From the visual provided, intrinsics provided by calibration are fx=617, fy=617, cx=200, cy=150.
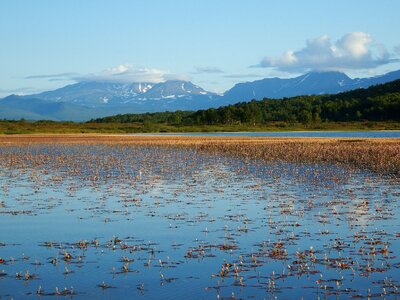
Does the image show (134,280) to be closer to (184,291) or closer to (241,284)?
(184,291)

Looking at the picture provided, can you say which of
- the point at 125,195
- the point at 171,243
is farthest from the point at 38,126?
the point at 171,243

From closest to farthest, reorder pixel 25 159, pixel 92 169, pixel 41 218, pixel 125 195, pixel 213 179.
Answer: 1. pixel 41 218
2. pixel 125 195
3. pixel 213 179
4. pixel 92 169
5. pixel 25 159

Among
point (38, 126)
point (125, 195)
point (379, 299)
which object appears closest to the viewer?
point (379, 299)

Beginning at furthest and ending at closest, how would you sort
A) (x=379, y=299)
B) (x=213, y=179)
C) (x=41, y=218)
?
(x=213, y=179), (x=41, y=218), (x=379, y=299)

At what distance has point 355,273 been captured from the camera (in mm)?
16594

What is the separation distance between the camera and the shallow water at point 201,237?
15.7 meters

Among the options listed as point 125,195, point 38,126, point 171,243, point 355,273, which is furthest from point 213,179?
point 38,126

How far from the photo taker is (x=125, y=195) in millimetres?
32406

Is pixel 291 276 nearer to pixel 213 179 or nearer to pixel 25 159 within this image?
pixel 213 179

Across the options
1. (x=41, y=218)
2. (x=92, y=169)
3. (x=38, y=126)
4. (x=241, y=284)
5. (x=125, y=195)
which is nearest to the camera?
(x=241, y=284)

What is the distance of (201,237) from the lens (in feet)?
69.8

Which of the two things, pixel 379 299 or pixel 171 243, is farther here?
pixel 171 243

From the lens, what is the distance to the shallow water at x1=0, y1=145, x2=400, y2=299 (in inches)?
617

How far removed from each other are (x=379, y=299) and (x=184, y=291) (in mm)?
4625
